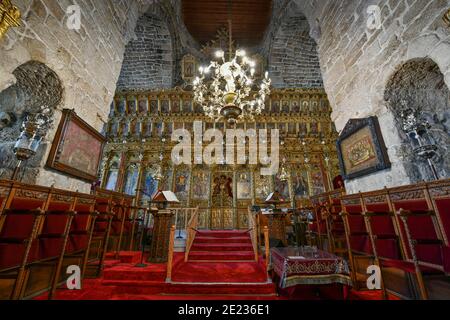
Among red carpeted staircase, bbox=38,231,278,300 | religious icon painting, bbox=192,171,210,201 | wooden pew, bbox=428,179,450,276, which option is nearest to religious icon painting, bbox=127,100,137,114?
religious icon painting, bbox=192,171,210,201

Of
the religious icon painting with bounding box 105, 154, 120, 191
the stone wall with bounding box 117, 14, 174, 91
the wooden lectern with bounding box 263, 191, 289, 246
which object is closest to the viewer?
the wooden lectern with bounding box 263, 191, 289, 246

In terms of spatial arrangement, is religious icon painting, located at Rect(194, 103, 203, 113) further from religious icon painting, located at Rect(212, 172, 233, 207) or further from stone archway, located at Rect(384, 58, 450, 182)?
stone archway, located at Rect(384, 58, 450, 182)

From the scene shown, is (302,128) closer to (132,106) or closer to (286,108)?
(286,108)

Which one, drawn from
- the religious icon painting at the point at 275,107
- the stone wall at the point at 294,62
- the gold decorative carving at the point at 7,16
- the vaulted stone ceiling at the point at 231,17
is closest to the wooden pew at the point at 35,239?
the gold decorative carving at the point at 7,16

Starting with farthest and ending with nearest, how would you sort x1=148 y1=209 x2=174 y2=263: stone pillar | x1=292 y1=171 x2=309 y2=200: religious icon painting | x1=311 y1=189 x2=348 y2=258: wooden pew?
1. x1=292 y1=171 x2=309 y2=200: religious icon painting
2. x1=148 y1=209 x2=174 y2=263: stone pillar
3. x1=311 y1=189 x2=348 y2=258: wooden pew

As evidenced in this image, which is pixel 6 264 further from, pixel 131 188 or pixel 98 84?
pixel 131 188

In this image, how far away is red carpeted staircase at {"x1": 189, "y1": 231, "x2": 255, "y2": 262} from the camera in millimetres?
4266

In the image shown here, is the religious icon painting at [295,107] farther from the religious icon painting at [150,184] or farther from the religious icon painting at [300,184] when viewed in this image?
the religious icon painting at [150,184]

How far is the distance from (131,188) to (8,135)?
523 centimetres

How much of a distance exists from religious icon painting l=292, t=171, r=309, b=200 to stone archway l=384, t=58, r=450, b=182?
18.2ft

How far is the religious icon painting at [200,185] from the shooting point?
7.84 meters

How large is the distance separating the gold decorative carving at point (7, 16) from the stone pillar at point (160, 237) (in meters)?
3.46

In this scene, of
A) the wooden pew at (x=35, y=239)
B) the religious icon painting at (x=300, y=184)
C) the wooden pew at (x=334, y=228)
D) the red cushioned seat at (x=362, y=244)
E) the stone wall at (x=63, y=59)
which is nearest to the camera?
the wooden pew at (x=35, y=239)
